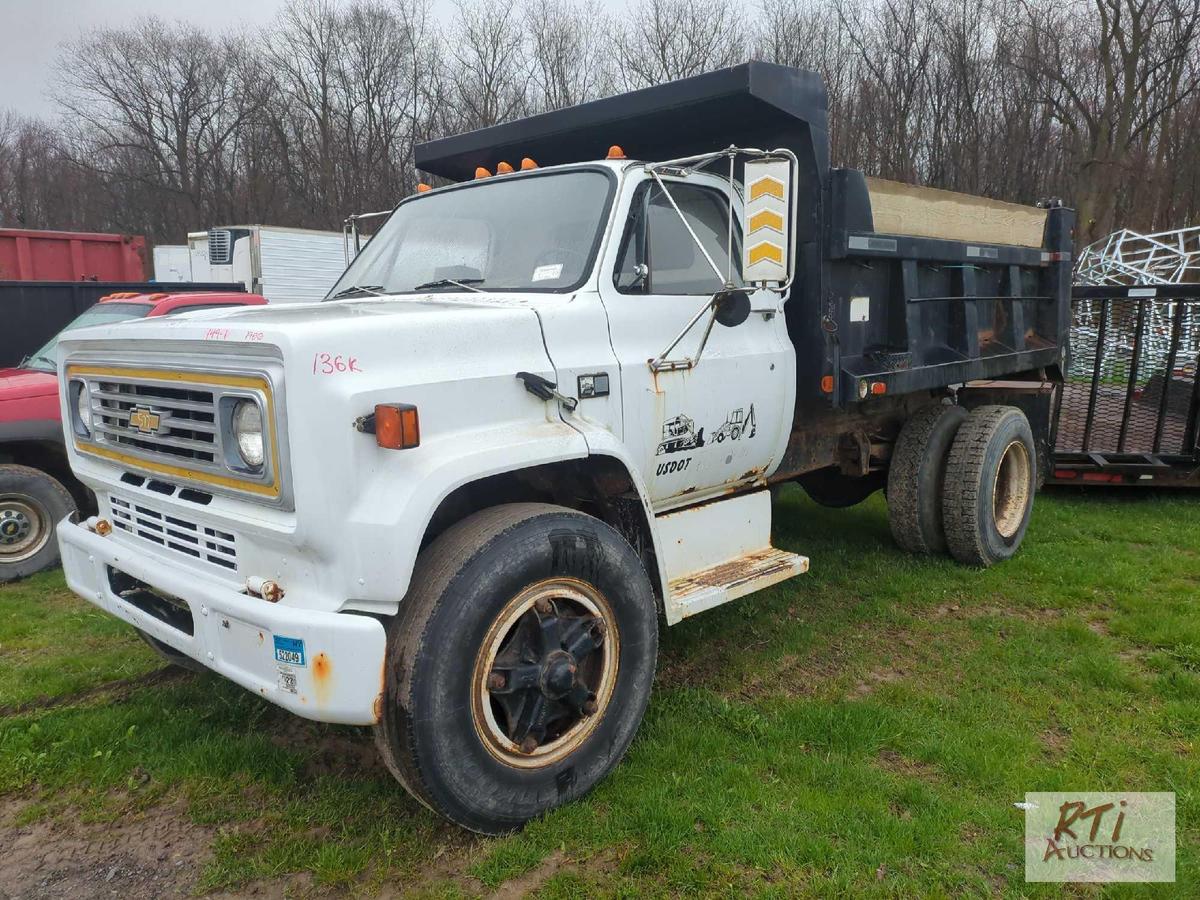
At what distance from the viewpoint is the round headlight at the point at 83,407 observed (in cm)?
359

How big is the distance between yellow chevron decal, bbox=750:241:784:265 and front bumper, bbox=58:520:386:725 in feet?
6.46

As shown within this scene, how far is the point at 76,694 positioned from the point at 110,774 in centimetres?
93

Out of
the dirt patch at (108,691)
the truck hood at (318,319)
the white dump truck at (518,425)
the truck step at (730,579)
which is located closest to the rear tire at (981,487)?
the white dump truck at (518,425)

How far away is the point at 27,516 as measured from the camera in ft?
19.9

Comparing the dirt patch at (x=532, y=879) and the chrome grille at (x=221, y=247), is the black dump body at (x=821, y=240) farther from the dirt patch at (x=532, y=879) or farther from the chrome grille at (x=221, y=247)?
the chrome grille at (x=221, y=247)

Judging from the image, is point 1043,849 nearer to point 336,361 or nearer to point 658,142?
point 336,361

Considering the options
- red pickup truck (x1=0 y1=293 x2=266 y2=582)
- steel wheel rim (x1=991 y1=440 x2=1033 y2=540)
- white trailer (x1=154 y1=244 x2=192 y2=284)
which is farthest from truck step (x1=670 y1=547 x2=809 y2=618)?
white trailer (x1=154 y1=244 x2=192 y2=284)

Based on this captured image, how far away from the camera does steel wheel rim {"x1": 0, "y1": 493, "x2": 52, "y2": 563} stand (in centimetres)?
598

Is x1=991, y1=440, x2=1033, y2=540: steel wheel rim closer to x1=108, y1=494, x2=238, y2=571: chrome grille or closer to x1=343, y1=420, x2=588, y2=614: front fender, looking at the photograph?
x1=343, y1=420, x2=588, y2=614: front fender

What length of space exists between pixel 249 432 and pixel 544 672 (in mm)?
1268

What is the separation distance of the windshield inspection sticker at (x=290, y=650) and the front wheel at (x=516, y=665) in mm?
277

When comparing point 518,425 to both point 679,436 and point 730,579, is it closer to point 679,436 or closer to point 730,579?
point 679,436

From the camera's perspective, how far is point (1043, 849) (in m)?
2.97

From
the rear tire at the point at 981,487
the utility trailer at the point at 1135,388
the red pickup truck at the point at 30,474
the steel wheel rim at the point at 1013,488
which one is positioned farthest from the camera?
the utility trailer at the point at 1135,388
